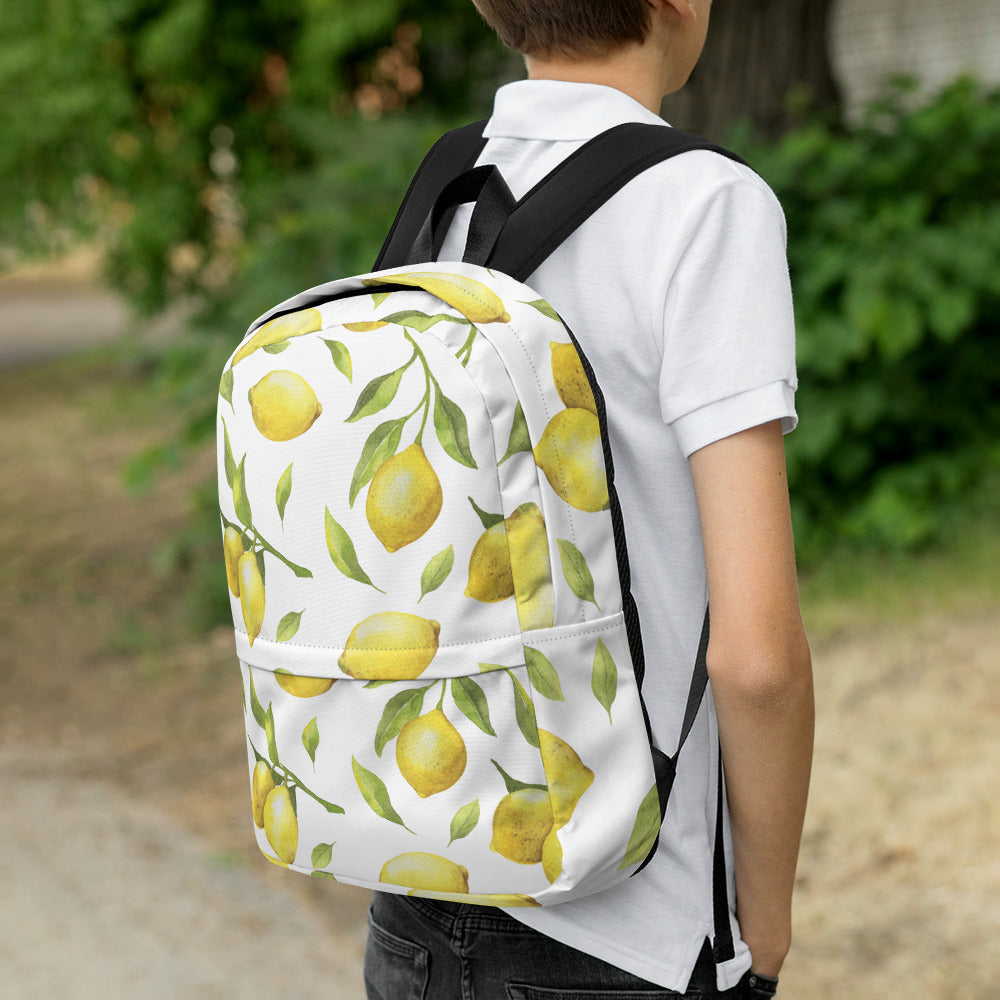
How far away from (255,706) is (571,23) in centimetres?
78

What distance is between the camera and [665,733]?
1215 millimetres

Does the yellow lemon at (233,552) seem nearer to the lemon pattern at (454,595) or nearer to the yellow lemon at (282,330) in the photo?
the lemon pattern at (454,595)

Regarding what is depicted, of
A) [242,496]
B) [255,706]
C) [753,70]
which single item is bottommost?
[753,70]

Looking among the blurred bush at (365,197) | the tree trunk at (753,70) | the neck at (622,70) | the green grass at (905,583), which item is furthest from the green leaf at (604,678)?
the tree trunk at (753,70)

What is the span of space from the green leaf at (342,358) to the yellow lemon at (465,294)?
0.09 metres

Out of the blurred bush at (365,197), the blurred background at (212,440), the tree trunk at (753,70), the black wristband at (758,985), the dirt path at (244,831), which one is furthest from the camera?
the tree trunk at (753,70)

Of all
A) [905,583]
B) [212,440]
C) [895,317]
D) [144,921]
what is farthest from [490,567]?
[212,440]

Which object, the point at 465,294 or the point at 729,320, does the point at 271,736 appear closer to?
the point at 465,294

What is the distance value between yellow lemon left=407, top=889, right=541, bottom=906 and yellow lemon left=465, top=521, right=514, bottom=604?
0.28 m

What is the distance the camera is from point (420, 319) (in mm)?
1140

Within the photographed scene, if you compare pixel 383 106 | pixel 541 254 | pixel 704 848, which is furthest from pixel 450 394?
pixel 383 106

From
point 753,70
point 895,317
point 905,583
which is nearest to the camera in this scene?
point 895,317

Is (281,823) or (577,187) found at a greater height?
(577,187)

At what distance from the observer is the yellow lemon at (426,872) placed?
1.14m
